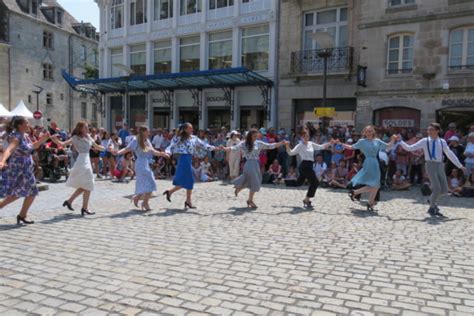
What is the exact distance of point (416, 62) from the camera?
17625mm

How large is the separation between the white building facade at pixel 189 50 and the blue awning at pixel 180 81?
2.26 ft

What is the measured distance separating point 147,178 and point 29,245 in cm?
311

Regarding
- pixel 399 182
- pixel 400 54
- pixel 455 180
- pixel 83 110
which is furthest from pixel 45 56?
pixel 455 180

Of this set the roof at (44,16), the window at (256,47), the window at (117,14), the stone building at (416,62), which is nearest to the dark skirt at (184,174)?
the stone building at (416,62)

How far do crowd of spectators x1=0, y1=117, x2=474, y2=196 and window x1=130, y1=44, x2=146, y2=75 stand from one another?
12.8 metres

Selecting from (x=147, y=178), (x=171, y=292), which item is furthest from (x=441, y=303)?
(x=147, y=178)

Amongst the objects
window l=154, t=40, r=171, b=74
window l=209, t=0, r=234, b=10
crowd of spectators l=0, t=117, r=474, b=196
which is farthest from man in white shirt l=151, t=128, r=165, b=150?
window l=154, t=40, r=171, b=74

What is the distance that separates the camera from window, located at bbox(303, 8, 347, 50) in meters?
20.4

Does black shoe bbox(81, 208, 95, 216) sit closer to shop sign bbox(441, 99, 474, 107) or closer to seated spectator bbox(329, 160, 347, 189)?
seated spectator bbox(329, 160, 347, 189)

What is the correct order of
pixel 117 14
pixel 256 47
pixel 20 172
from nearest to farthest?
pixel 20 172 < pixel 256 47 < pixel 117 14

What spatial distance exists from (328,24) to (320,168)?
9.43 meters

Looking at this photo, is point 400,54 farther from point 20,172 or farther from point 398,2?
point 20,172

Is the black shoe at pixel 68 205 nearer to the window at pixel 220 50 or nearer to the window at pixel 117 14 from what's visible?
the window at pixel 220 50

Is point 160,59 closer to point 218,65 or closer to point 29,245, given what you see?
point 218,65
